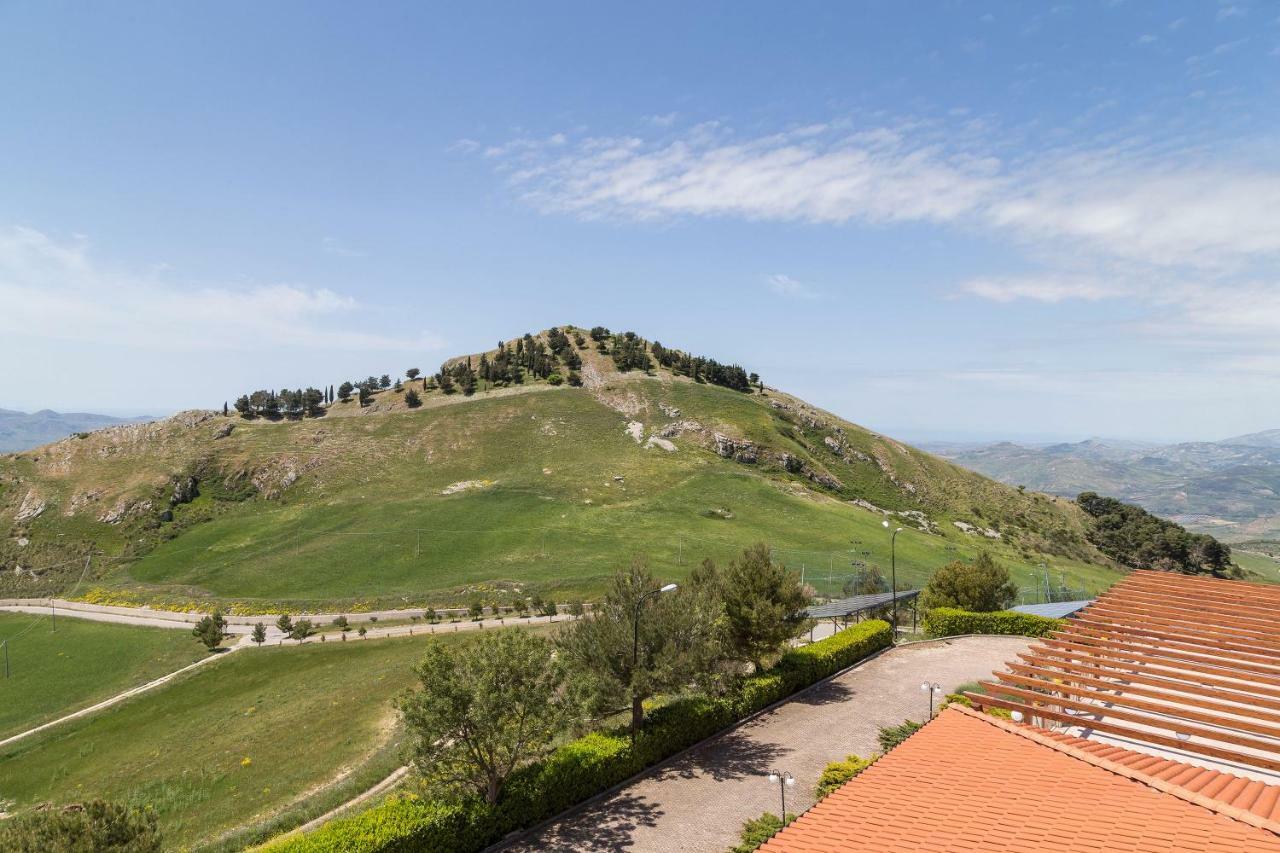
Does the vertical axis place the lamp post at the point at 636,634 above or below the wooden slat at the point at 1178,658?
below

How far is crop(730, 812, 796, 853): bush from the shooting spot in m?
18.9

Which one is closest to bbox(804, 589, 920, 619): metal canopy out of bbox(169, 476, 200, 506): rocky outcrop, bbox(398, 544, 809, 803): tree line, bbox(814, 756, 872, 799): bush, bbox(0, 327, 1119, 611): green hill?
bbox(398, 544, 809, 803): tree line

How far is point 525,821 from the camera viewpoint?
2095cm

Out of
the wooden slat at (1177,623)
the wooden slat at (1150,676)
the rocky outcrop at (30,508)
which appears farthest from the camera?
the rocky outcrop at (30,508)

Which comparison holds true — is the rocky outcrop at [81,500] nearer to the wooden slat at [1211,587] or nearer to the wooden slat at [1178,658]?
the wooden slat at [1178,658]

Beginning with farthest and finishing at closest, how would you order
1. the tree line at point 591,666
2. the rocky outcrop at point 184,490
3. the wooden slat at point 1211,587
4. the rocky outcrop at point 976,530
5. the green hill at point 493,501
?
the rocky outcrop at point 184,490
the rocky outcrop at point 976,530
the green hill at point 493,501
the wooden slat at point 1211,587
the tree line at point 591,666

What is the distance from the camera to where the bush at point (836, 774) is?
22531mm

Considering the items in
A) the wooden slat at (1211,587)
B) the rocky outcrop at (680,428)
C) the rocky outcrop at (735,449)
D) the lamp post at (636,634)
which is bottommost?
the lamp post at (636,634)

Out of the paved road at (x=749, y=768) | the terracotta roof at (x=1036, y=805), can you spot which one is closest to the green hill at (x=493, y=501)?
the paved road at (x=749, y=768)

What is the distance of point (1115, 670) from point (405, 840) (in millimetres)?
21139

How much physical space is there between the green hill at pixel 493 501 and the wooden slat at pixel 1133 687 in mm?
49241

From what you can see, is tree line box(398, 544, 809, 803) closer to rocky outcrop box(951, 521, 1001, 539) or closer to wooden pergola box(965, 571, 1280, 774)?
wooden pergola box(965, 571, 1280, 774)

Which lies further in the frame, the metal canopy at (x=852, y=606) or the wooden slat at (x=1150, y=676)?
the metal canopy at (x=852, y=606)

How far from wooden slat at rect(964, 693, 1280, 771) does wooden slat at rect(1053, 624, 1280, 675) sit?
3.95 m
